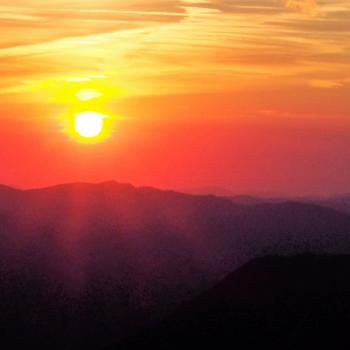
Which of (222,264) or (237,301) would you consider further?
(222,264)

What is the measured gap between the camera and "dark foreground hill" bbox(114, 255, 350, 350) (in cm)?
6738

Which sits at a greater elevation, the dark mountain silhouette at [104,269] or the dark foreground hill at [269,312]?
the dark foreground hill at [269,312]

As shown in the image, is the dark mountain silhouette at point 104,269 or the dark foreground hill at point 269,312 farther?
the dark mountain silhouette at point 104,269

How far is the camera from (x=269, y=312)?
73.9 metres

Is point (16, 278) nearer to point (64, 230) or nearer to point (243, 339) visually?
point (64, 230)

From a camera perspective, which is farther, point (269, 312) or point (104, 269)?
point (104, 269)

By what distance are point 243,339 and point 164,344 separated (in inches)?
279

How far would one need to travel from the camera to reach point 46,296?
491 feet

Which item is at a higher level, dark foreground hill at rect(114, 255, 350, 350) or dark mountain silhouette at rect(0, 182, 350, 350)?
dark foreground hill at rect(114, 255, 350, 350)

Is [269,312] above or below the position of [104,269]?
above

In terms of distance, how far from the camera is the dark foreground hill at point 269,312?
2653 inches

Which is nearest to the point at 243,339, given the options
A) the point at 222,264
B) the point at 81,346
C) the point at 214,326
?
the point at 214,326

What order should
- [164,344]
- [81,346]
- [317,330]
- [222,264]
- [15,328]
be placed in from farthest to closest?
1. [222,264]
2. [15,328]
3. [81,346]
4. [164,344]
5. [317,330]

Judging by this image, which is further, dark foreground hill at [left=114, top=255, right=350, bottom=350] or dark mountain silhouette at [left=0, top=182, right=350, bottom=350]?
dark mountain silhouette at [left=0, top=182, right=350, bottom=350]
